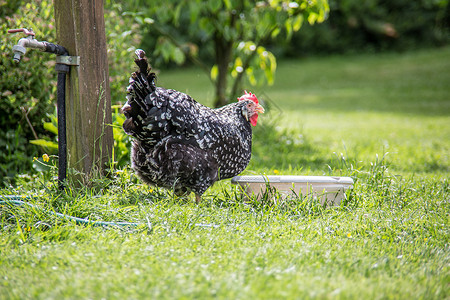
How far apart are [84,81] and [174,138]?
0.86 meters

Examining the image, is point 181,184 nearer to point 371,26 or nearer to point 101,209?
point 101,209

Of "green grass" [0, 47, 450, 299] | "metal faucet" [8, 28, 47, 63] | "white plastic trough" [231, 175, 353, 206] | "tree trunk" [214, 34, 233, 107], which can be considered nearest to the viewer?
"green grass" [0, 47, 450, 299]

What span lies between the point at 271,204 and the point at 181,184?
734 millimetres

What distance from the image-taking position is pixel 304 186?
3.50 metres

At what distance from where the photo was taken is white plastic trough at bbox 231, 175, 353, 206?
11.5ft

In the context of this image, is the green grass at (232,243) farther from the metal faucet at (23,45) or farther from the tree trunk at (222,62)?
the tree trunk at (222,62)

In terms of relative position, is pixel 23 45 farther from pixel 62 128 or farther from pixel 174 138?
pixel 174 138

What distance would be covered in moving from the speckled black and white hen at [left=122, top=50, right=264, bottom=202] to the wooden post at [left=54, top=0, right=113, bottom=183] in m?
0.34

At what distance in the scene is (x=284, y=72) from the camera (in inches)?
730

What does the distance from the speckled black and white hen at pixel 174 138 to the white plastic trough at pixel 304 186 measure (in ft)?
0.94

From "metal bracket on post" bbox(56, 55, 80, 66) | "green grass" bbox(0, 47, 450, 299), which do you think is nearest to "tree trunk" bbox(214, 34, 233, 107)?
"green grass" bbox(0, 47, 450, 299)

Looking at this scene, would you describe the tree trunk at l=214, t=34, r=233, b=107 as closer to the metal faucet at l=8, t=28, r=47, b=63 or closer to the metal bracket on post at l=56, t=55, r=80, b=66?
the metal bracket on post at l=56, t=55, r=80, b=66

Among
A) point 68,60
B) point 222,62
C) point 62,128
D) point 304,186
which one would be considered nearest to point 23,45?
point 68,60

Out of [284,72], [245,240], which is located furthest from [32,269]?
[284,72]
